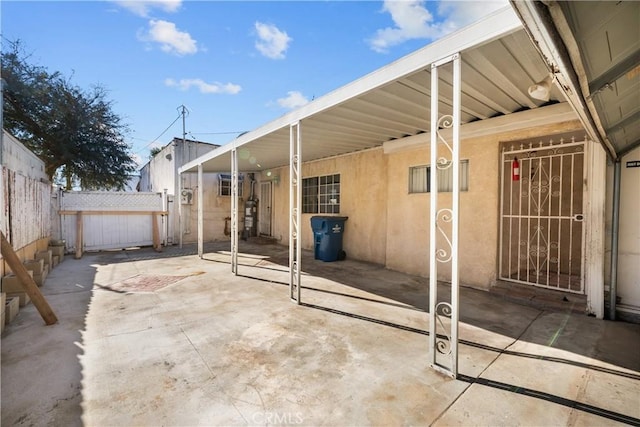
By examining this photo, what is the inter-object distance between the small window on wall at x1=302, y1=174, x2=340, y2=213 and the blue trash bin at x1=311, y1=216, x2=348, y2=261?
0.91 metres

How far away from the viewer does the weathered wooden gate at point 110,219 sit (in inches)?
335

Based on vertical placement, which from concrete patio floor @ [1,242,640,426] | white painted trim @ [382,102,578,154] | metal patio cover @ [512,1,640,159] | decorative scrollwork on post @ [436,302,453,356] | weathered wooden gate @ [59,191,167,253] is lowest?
concrete patio floor @ [1,242,640,426]

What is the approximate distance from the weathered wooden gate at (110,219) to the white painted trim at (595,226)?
10833 mm

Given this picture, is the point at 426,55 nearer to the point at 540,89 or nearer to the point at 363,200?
the point at 540,89

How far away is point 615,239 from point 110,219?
478 inches

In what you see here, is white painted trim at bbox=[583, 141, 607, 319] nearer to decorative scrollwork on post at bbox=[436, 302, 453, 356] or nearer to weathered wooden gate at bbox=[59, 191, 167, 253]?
decorative scrollwork on post at bbox=[436, 302, 453, 356]

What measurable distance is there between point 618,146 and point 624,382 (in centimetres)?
283

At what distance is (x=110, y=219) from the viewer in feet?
30.2

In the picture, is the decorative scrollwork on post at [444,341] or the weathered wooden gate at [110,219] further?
the weathered wooden gate at [110,219]

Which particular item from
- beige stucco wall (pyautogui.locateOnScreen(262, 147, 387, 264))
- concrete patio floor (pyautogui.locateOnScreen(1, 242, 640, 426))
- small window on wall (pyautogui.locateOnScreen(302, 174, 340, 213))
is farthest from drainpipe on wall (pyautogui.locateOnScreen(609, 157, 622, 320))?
small window on wall (pyautogui.locateOnScreen(302, 174, 340, 213))

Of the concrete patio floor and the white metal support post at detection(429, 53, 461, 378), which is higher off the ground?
the white metal support post at detection(429, 53, 461, 378)

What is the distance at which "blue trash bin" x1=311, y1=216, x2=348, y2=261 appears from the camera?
7.54 m

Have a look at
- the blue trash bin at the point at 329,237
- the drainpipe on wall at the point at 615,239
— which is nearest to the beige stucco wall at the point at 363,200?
the blue trash bin at the point at 329,237

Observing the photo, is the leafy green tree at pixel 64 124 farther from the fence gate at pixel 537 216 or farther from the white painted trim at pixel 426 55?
the fence gate at pixel 537 216
